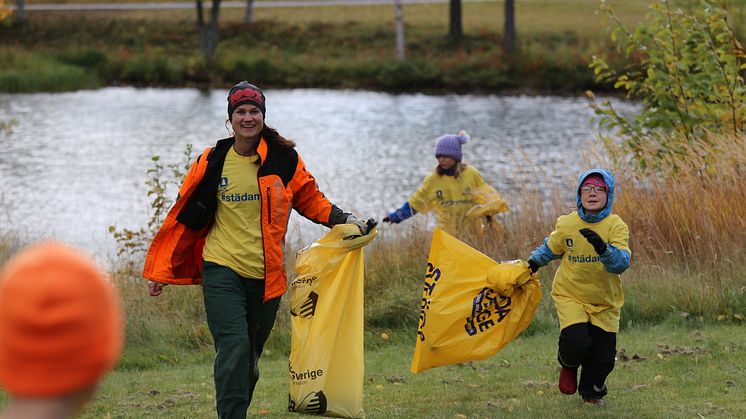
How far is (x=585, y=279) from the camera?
6789 mm

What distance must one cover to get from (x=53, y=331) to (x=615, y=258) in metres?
5.03

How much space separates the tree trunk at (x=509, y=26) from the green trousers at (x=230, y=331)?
1504 inches

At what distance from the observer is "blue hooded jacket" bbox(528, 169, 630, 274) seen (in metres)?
6.51

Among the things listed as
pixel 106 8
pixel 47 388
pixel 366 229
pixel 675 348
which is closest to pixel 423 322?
pixel 366 229

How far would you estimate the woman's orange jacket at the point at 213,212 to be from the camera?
592 centimetres

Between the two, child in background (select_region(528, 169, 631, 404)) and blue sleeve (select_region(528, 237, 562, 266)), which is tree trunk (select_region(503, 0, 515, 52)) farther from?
child in background (select_region(528, 169, 631, 404))

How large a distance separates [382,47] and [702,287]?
120 feet

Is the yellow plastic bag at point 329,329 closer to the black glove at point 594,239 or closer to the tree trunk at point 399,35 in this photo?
the black glove at point 594,239

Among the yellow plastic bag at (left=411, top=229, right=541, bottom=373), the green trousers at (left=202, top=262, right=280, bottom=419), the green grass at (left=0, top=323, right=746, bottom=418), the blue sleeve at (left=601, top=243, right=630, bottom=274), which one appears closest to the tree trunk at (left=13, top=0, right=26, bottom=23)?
the green grass at (left=0, top=323, right=746, bottom=418)

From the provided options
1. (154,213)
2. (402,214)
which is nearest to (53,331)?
(402,214)

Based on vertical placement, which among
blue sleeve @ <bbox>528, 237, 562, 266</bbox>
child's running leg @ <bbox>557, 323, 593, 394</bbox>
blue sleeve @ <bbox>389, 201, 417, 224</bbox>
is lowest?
child's running leg @ <bbox>557, 323, 593, 394</bbox>

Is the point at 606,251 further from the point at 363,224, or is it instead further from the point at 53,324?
the point at 53,324

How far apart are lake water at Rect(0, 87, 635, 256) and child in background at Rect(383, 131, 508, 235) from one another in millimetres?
1882

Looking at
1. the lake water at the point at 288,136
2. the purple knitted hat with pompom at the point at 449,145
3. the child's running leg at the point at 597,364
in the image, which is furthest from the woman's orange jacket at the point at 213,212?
the lake water at the point at 288,136
